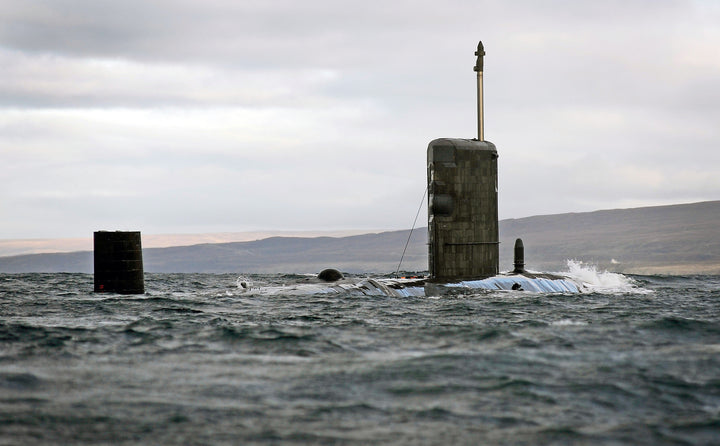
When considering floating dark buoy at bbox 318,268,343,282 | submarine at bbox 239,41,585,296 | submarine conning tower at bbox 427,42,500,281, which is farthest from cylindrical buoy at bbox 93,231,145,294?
submarine conning tower at bbox 427,42,500,281

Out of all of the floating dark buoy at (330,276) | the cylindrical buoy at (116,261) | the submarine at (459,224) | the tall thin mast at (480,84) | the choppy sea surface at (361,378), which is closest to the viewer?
the choppy sea surface at (361,378)

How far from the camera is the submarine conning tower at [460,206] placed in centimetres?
2950

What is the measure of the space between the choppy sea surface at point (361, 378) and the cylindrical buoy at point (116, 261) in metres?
8.42

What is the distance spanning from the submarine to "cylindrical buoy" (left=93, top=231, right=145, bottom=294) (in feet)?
20.5

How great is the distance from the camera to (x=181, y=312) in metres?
23.8

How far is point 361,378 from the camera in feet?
41.3

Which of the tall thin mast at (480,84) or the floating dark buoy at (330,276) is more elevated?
the tall thin mast at (480,84)

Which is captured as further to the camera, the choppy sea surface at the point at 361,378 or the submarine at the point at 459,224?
the submarine at the point at 459,224

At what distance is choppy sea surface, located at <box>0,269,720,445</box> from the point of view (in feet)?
31.5

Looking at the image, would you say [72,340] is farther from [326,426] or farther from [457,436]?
[457,436]

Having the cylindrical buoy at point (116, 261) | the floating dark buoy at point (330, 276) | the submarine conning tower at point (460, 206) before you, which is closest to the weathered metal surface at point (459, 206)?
the submarine conning tower at point (460, 206)

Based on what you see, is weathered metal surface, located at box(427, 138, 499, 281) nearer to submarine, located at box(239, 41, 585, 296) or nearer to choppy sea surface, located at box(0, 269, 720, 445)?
submarine, located at box(239, 41, 585, 296)

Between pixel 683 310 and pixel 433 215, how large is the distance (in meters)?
9.27

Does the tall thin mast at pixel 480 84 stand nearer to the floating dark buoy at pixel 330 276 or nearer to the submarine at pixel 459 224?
the submarine at pixel 459 224
